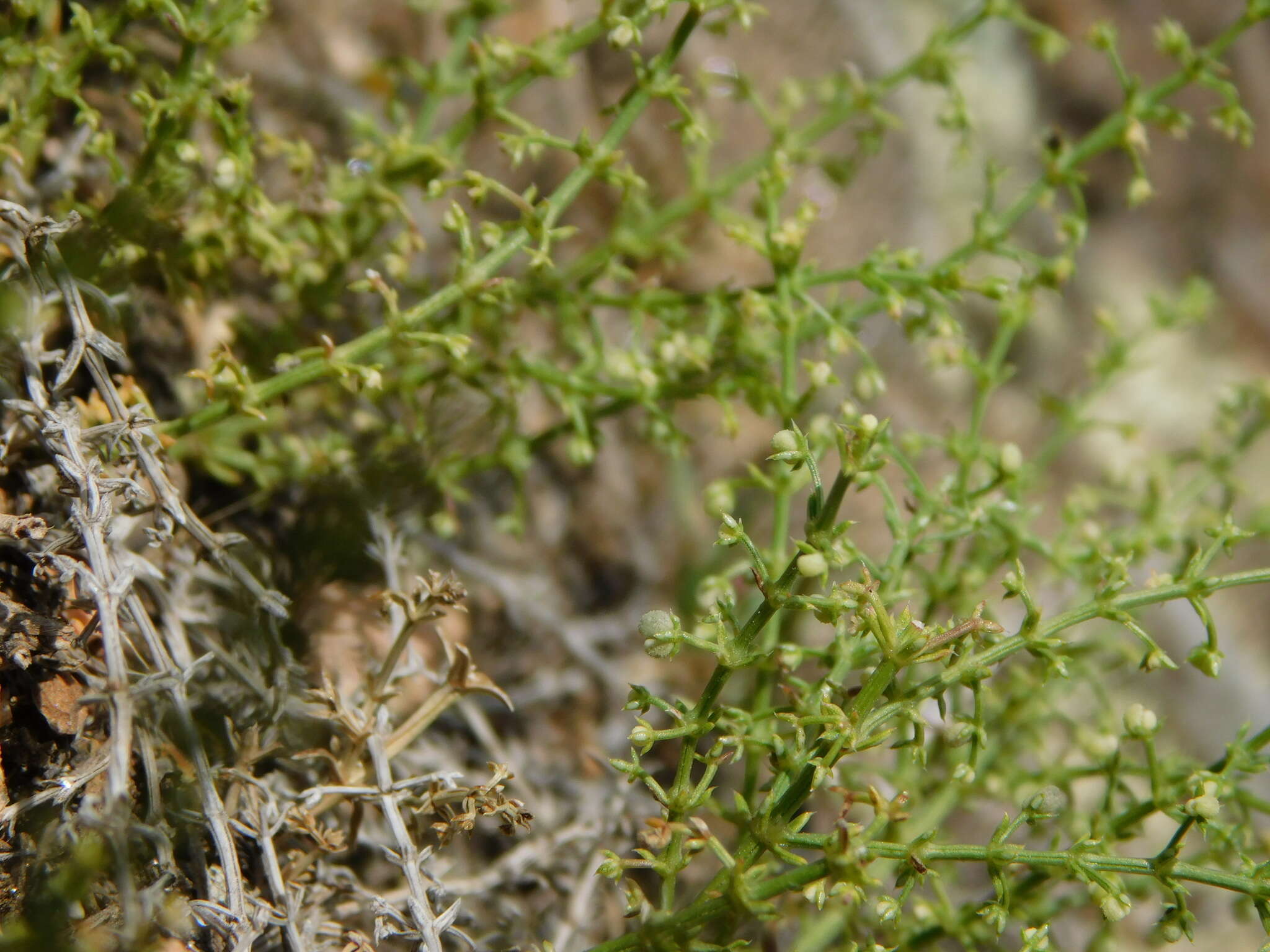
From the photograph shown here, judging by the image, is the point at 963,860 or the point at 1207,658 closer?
the point at 963,860

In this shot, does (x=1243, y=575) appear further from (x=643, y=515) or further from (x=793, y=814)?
(x=643, y=515)

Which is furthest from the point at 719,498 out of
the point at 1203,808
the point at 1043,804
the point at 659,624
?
the point at 1203,808

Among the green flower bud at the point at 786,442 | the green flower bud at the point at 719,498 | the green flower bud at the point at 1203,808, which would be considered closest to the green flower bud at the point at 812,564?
the green flower bud at the point at 786,442

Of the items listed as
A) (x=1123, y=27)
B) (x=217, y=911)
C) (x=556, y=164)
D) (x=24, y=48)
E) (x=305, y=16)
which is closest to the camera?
(x=217, y=911)

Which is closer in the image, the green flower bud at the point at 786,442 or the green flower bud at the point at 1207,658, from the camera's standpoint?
the green flower bud at the point at 786,442

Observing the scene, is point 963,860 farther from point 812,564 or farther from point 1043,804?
point 812,564

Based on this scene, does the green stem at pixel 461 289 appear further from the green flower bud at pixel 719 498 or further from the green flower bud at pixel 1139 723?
the green flower bud at pixel 1139 723

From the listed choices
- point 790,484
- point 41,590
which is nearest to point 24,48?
point 41,590

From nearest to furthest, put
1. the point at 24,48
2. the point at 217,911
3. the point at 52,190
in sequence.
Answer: the point at 217,911, the point at 24,48, the point at 52,190
